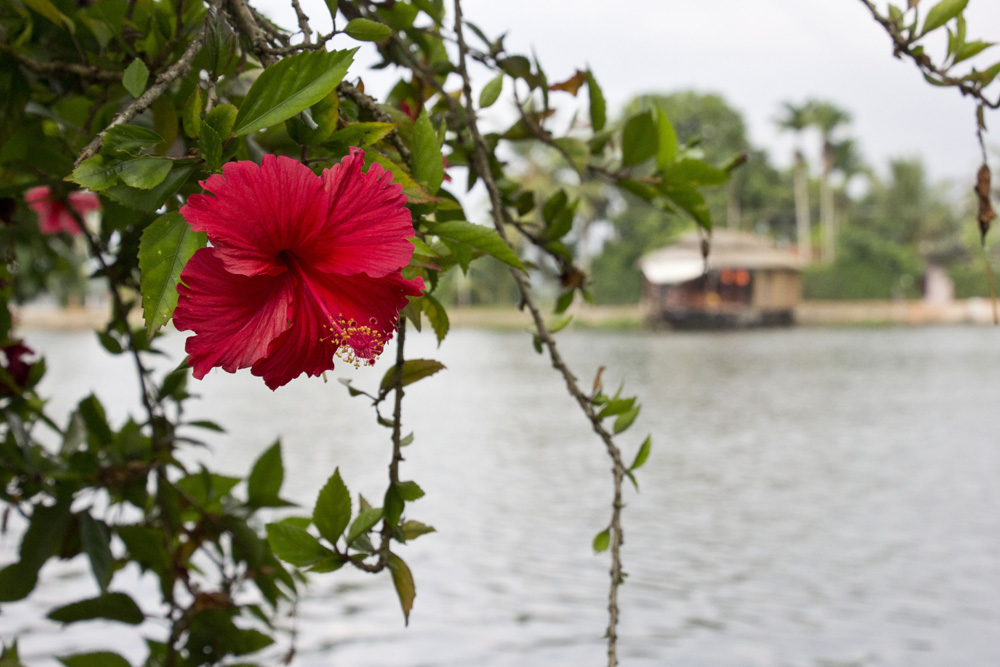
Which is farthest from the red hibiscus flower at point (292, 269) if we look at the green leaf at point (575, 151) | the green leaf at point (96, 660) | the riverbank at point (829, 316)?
the riverbank at point (829, 316)

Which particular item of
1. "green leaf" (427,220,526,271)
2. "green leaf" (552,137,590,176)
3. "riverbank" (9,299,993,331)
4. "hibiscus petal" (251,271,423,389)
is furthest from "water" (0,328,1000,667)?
"riverbank" (9,299,993,331)

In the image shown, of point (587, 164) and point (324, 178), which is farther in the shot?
point (587, 164)

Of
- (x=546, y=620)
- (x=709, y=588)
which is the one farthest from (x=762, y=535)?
(x=546, y=620)

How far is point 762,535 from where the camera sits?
5160 millimetres

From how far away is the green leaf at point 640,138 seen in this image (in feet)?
3.40

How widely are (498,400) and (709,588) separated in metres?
7.81

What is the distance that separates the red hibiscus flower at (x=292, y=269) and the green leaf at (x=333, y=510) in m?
0.24

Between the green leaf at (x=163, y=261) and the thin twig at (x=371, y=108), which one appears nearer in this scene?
the green leaf at (x=163, y=261)

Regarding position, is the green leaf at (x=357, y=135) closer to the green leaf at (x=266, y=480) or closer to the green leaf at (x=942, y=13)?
the green leaf at (x=942, y=13)

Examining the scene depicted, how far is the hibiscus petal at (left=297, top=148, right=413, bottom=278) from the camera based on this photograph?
1.51 ft

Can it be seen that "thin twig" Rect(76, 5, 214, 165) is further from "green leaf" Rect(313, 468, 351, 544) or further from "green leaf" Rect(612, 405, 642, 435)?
"green leaf" Rect(612, 405, 642, 435)

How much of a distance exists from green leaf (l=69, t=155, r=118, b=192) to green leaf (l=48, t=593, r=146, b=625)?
877mm

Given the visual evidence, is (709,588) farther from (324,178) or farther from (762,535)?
(324,178)

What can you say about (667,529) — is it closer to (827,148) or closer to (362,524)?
(362,524)
